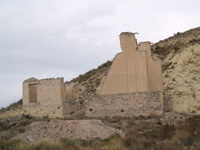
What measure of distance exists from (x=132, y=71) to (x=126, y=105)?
2715 mm

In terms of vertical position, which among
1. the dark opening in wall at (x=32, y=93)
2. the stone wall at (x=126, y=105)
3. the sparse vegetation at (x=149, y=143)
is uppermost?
the dark opening in wall at (x=32, y=93)

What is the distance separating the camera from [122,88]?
83.0ft

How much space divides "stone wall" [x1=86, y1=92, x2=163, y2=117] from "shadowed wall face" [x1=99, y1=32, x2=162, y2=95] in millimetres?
591

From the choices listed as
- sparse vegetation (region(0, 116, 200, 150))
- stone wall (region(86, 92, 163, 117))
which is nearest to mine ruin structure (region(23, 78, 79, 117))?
stone wall (region(86, 92, 163, 117))

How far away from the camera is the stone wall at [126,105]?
934 inches

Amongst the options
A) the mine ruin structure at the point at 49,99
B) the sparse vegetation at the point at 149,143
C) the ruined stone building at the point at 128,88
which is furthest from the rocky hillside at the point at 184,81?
the sparse vegetation at the point at 149,143

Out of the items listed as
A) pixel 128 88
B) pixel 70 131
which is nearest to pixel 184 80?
pixel 128 88

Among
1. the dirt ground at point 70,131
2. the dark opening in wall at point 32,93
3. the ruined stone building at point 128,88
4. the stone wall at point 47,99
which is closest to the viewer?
the dirt ground at point 70,131

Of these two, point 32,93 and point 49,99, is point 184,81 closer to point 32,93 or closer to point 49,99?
point 49,99

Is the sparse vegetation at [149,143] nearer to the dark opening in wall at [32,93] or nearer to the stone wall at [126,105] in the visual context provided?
the stone wall at [126,105]

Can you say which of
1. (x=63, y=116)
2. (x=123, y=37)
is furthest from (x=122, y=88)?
(x=63, y=116)

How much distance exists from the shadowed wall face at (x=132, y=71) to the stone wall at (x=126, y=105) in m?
0.59

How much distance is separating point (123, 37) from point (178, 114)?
737 cm

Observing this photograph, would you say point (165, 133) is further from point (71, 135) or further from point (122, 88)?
point (122, 88)
